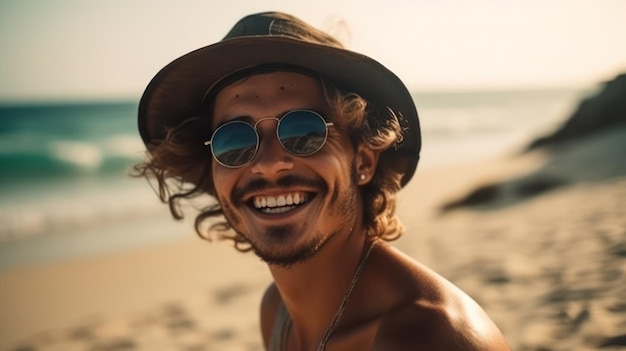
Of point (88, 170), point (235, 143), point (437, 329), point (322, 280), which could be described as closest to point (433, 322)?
point (437, 329)

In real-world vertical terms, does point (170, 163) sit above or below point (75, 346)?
above

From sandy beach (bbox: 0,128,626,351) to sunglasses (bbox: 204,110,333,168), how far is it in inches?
43.8

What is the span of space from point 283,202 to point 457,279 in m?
3.09

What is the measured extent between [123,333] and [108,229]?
5.62m

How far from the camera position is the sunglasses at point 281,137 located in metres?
2.54

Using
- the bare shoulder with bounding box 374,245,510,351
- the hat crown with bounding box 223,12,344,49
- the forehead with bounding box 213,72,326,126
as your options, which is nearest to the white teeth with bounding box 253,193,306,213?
the forehead with bounding box 213,72,326,126

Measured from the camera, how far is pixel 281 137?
253 cm

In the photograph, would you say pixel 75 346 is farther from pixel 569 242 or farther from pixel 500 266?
pixel 569 242

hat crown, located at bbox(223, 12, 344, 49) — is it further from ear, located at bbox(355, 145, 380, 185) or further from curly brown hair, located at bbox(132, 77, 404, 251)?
ear, located at bbox(355, 145, 380, 185)

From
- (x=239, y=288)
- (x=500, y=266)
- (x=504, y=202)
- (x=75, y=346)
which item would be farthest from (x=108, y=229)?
(x=500, y=266)

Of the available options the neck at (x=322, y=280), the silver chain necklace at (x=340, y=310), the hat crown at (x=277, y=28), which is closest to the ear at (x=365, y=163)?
the neck at (x=322, y=280)

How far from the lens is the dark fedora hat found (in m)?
2.48

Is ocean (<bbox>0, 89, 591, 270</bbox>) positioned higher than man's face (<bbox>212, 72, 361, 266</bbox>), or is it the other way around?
ocean (<bbox>0, 89, 591, 270</bbox>)

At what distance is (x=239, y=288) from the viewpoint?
688 centimetres
